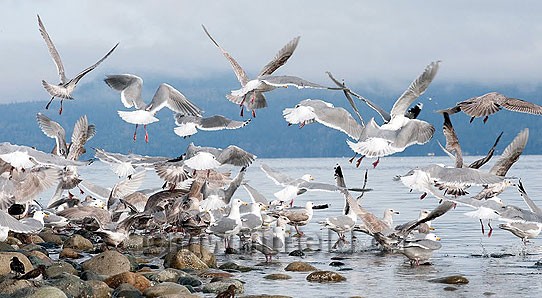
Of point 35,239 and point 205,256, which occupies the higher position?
point 35,239

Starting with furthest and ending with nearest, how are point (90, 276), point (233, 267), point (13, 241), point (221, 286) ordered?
point (13, 241), point (233, 267), point (221, 286), point (90, 276)

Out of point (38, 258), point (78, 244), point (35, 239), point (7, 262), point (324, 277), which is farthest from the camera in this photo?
point (35, 239)

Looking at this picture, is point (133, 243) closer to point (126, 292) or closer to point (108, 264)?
point (108, 264)

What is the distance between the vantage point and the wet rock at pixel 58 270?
12.3m

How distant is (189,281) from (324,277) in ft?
7.40

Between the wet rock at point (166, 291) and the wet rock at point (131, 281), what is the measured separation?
1.28 ft

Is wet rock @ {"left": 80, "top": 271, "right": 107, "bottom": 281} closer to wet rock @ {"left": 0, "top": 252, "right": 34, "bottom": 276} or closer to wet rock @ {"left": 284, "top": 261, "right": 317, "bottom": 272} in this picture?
wet rock @ {"left": 0, "top": 252, "right": 34, "bottom": 276}

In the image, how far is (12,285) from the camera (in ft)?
35.1

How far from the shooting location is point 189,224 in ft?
55.5

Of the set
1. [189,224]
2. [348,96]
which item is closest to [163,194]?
[189,224]

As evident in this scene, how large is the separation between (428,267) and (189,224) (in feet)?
15.4

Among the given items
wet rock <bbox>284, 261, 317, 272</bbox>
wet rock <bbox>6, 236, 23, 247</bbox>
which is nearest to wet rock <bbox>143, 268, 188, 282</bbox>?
wet rock <bbox>284, 261, 317, 272</bbox>

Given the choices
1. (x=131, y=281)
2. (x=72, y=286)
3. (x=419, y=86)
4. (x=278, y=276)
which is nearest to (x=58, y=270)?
(x=131, y=281)

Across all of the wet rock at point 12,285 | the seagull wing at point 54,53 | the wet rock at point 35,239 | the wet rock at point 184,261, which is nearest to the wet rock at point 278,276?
the wet rock at point 184,261
